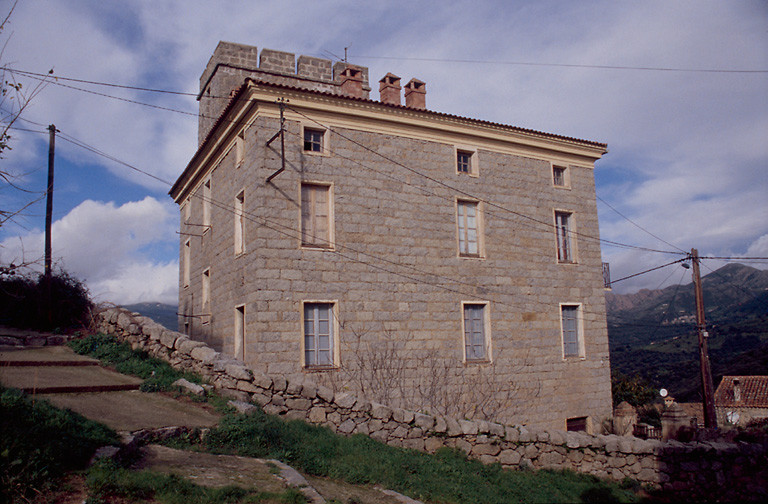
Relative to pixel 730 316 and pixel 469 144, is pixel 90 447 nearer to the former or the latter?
pixel 469 144

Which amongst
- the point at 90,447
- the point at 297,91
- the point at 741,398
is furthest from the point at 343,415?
the point at 741,398

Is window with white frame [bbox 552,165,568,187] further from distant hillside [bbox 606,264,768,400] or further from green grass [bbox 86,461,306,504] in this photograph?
green grass [bbox 86,461,306,504]

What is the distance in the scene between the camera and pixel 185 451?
748 centimetres

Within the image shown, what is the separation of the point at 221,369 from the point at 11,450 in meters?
4.75

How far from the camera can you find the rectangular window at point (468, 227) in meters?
15.7

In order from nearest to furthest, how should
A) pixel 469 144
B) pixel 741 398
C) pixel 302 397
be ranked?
pixel 302 397, pixel 469 144, pixel 741 398

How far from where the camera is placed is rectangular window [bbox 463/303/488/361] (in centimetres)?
1516

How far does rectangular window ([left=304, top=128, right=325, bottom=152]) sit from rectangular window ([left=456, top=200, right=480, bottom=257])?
14.5 feet

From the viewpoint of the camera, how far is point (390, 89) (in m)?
16.3

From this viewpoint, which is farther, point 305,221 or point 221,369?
point 305,221

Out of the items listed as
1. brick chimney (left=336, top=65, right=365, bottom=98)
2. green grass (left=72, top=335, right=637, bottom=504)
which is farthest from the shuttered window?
brick chimney (left=336, top=65, right=365, bottom=98)

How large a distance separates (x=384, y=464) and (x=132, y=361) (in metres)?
5.81

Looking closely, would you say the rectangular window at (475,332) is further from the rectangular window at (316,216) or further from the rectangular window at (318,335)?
the rectangular window at (316,216)

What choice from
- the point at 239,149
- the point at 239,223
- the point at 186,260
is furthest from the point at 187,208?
the point at 239,149
